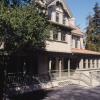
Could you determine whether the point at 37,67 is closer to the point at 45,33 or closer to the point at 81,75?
the point at 81,75

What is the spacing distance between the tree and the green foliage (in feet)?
129

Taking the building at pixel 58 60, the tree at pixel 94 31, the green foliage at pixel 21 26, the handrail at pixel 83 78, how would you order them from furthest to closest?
the tree at pixel 94 31, the handrail at pixel 83 78, the building at pixel 58 60, the green foliage at pixel 21 26

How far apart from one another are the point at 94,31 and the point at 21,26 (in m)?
49.0

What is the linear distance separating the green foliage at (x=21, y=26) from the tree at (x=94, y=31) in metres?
39.3

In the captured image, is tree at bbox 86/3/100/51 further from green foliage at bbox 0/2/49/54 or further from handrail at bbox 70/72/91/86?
green foliage at bbox 0/2/49/54

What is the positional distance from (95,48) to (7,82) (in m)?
36.7

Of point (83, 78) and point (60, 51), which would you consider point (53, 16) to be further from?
point (83, 78)

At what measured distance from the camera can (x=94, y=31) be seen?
63.7 m

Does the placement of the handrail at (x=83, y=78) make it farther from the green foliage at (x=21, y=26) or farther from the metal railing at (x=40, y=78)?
the green foliage at (x=21, y=26)

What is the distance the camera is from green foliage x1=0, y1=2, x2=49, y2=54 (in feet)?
53.8

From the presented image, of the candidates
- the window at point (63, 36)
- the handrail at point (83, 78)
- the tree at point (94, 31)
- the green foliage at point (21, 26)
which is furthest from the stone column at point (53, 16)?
the tree at point (94, 31)

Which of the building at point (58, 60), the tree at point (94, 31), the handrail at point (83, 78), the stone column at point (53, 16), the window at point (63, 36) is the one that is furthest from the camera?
the tree at point (94, 31)

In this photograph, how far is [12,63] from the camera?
2531cm

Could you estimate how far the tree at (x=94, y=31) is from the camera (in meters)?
57.0
